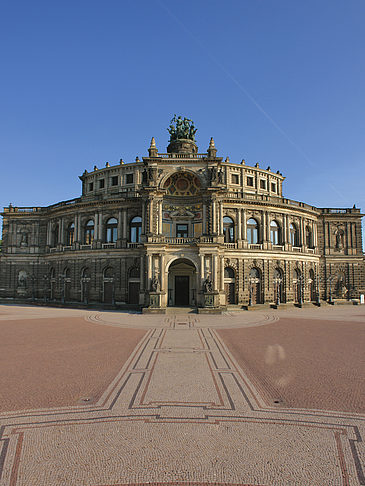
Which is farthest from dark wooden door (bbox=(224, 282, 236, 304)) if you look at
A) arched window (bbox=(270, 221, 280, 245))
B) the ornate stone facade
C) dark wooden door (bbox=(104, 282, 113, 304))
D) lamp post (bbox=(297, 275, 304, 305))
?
dark wooden door (bbox=(104, 282, 113, 304))

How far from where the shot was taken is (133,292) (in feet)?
121

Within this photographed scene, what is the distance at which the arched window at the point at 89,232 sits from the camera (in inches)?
1592

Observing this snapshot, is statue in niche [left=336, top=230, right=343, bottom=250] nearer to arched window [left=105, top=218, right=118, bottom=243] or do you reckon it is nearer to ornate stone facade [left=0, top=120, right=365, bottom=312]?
ornate stone facade [left=0, top=120, right=365, bottom=312]

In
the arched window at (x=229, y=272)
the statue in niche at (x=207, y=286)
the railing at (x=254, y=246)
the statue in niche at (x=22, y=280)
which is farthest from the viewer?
the statue in niche at (x=22, y=280)

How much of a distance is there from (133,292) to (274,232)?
21973mm

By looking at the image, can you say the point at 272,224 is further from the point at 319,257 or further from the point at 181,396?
the point at 181,396

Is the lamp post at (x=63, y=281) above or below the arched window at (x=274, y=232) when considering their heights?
below

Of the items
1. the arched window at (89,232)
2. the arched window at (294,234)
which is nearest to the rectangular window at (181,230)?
the arched window at (89,232)

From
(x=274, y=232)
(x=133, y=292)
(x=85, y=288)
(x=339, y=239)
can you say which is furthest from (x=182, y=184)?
(x=339, y=239)

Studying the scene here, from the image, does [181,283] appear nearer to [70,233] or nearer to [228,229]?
[228,229]

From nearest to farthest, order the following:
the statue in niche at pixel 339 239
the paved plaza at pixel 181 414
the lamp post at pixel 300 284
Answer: the paved plaza at pixel 181 414, the lamp post at pixel 300 284, the statue in niche at pixel 339 239

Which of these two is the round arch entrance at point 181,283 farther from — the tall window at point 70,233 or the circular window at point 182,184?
the tall window at point 70,233

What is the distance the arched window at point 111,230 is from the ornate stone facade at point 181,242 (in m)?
0.14

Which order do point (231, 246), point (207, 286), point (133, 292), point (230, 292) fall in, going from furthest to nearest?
point (133, 292), point (231, 246), point (230, 292), point (207, 286)
